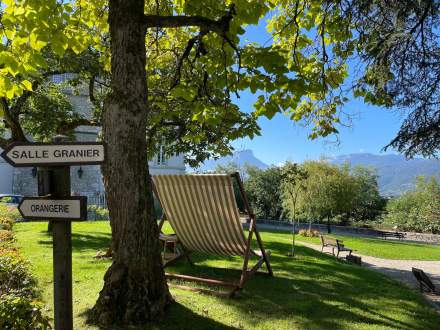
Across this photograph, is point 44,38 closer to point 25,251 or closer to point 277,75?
point 277,75

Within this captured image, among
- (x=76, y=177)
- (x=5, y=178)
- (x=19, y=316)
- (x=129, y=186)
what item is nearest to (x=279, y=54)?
(x=129, y=186)

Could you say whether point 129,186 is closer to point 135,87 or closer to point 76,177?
point 135,87

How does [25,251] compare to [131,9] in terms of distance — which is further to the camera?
[25,251]

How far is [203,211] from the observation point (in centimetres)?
612

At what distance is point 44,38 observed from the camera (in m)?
4.81

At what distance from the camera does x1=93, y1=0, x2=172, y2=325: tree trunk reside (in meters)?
4.20

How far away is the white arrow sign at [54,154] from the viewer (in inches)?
112

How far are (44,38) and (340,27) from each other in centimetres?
401

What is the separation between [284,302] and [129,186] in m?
2.56

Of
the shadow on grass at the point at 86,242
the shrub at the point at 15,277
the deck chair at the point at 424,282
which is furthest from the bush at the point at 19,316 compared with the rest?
the deck chair at the point at 424,282

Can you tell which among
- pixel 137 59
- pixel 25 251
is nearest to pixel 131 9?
pixel 137 59

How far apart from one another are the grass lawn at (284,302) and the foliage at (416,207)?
98.9 feet

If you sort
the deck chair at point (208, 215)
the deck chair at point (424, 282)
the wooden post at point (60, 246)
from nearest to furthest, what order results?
1. the wooden post at point (60, 246)
2. the deck chair at point (208, 215)
3. the deck chair at point (424, 282)

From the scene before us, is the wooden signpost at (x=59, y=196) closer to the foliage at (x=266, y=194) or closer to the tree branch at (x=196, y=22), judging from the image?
the tree branch at (x=196, y=22)
